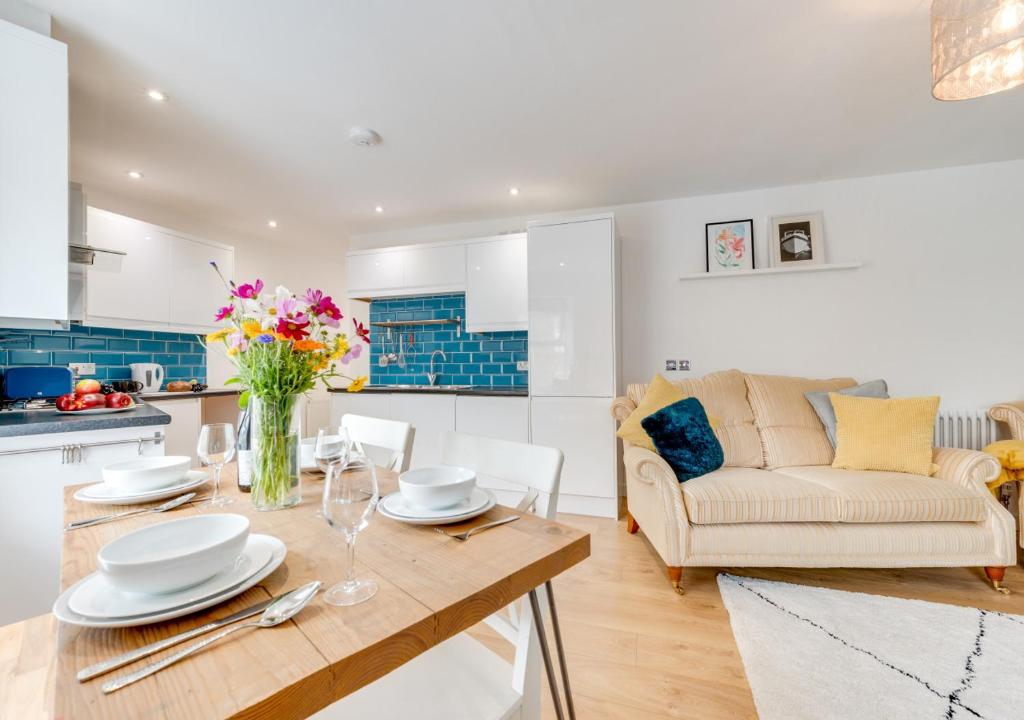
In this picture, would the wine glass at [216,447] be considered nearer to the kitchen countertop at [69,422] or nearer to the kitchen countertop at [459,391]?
the kitchen countertop at [69,422]

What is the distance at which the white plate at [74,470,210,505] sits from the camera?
1058 millimetres

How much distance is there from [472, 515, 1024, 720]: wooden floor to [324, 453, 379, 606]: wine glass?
47.3 inches

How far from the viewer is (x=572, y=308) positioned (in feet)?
11.3

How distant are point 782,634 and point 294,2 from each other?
324 cm

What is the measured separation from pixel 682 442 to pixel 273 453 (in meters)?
2.09

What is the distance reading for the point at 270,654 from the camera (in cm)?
53

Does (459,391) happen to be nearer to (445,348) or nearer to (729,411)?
(445,348)

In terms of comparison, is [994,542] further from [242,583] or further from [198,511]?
[198,511]

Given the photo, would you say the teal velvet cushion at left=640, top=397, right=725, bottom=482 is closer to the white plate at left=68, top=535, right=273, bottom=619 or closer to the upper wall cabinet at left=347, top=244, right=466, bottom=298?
the white plate at left=68, top=535, right=273, bottom=619

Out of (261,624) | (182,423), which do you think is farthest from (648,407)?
(182,423)

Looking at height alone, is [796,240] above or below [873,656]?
above

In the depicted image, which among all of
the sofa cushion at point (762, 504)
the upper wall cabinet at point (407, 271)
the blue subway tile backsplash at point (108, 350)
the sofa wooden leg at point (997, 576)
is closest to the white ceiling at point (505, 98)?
the upper wall cabinet at point (407, 271)

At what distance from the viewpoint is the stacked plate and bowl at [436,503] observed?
928mm

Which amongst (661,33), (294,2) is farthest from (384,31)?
(661,33)
